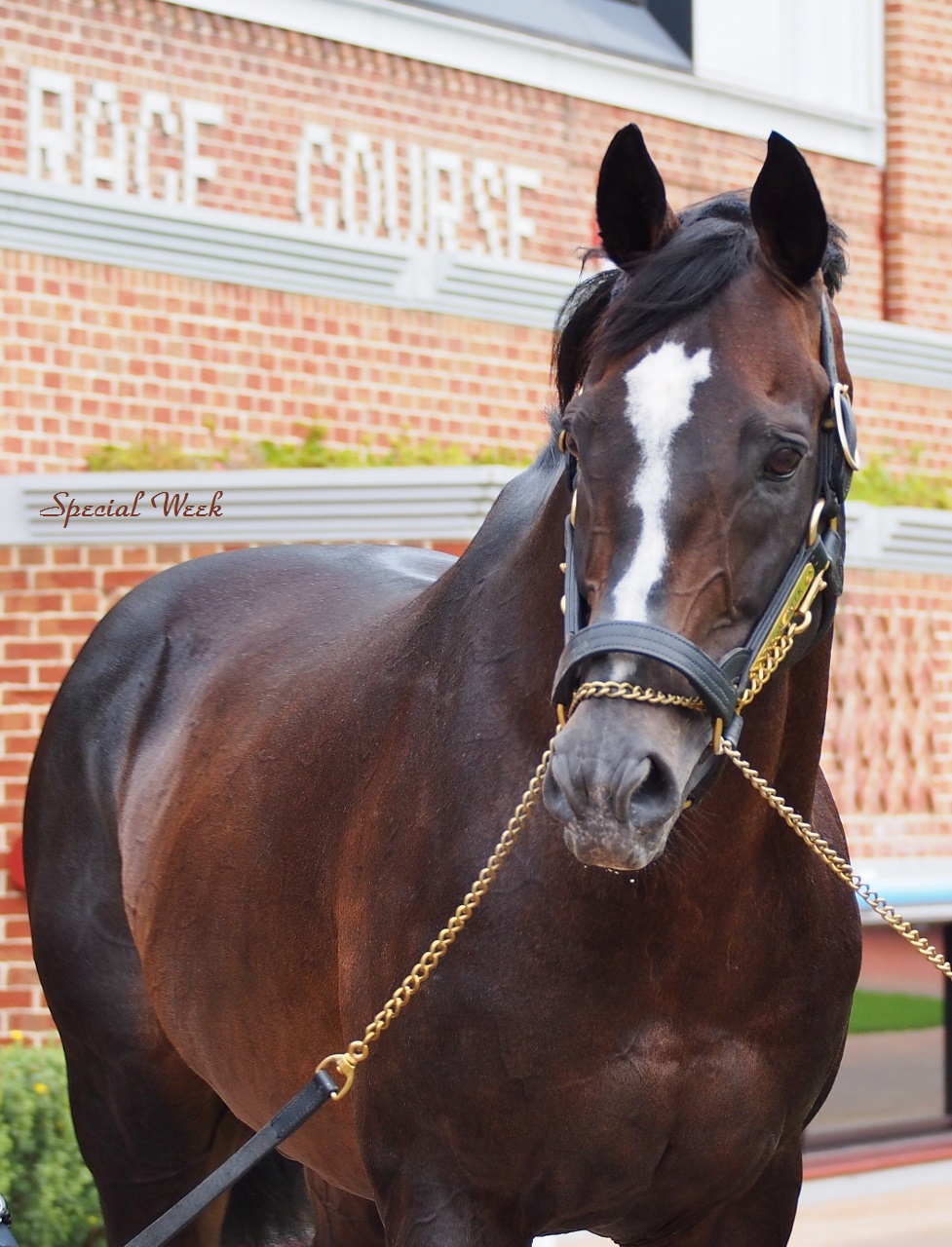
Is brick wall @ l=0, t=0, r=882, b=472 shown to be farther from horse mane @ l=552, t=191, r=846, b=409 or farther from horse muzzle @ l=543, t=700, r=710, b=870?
horse muzzle @ l=543, t=700, r=710, b=870

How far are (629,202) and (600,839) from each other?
953 millimetres

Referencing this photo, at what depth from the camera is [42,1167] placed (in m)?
5.07

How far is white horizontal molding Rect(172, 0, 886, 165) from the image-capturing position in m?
9.06

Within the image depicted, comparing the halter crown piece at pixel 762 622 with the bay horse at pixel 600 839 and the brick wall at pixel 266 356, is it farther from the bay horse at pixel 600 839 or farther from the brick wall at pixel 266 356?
the brick wall at pixel 266 356

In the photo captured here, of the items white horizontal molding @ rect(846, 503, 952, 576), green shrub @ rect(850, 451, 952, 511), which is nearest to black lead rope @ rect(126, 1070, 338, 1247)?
white horizontal molding @ rect(846, 503, 952, 576)

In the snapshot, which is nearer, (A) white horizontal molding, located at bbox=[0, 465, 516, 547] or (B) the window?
(A) white horizontal molding, located at bbox=[0, 465, 516, 547]

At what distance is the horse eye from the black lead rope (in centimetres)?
111

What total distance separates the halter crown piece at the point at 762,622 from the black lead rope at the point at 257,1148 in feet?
2.51

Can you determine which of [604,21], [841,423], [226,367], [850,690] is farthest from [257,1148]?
[604,21]

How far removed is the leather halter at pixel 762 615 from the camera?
217cm

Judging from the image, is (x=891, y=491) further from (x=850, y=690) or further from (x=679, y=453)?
(x=679, y=453)

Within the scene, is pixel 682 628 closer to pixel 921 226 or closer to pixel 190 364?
pixel 190 364

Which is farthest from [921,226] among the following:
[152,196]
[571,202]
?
[152,196]

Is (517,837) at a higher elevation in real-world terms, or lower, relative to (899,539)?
lower
